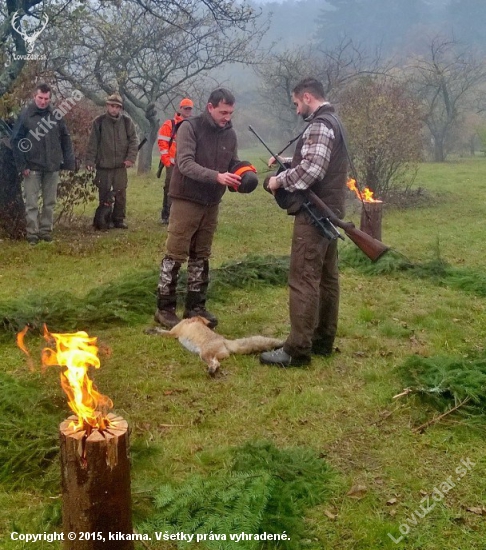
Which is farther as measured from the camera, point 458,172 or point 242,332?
point 458,172

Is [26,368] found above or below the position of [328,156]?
below

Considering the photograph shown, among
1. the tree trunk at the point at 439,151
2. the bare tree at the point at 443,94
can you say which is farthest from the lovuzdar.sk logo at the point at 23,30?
the tree trunk at the point at 439,151

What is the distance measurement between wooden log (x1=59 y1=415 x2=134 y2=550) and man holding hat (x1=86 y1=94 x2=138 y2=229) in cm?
855

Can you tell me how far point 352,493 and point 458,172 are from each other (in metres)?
22.3

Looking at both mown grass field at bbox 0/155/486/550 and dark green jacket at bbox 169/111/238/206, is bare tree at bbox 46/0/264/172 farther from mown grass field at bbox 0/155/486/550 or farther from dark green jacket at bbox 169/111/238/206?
dark green jacket at bbox 169/111/238/206

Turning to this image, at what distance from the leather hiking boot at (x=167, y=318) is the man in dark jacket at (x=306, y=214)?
4.04 feet

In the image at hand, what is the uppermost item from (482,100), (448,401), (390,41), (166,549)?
(390,41)

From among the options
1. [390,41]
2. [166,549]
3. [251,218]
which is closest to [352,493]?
[166,549]

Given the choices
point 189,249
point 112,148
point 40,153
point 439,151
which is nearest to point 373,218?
point 112,148

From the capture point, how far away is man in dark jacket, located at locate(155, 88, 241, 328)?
5.41 meters

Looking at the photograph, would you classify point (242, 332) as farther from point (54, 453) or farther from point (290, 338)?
point (54, 453)

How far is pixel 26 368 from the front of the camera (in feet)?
16.9

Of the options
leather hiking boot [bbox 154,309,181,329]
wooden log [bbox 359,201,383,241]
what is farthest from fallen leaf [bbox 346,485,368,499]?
wooden log [bbox 359,201,383,241]

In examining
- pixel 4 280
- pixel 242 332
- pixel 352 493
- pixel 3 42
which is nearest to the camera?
Answer: pixel 352 493
